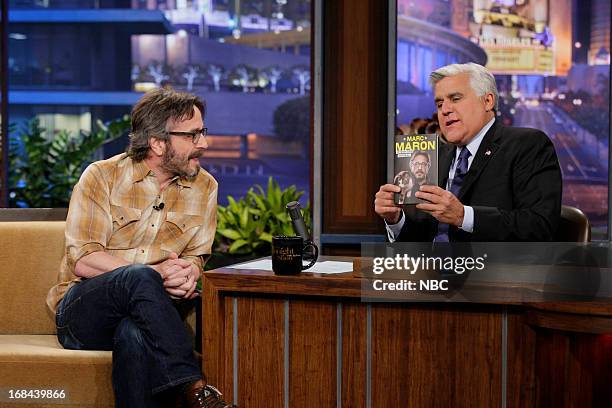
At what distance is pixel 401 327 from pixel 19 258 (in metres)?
1.51

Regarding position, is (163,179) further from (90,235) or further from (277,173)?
(277,173)

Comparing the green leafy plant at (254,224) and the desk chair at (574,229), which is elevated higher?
the desk chair at (574,229)

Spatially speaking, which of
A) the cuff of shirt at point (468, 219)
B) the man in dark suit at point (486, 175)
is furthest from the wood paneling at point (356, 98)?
the cuff of shirt at point (468, 219)

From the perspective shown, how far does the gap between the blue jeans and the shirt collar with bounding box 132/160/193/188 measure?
0.39 meters

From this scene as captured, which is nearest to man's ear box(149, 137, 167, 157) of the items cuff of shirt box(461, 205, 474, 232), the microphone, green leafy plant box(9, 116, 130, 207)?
the microphone

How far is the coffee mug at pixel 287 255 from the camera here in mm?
2311

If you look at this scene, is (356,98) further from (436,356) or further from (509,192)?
(436,356)

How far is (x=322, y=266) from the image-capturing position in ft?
8.38

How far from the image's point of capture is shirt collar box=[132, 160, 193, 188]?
2820 mm

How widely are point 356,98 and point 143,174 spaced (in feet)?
6.71

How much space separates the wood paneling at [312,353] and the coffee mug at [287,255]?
0.10 meters

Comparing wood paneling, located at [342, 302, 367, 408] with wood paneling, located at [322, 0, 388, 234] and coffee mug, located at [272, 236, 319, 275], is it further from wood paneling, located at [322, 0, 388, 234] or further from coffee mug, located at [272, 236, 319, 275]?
wood paneling, located at [322, 0, 388, 234]

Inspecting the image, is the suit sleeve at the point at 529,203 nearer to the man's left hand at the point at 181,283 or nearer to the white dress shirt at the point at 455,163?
the white dress shirt at the point at 455,163

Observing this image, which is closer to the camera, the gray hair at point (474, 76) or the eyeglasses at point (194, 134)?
the gray hair at point (474, 76)
